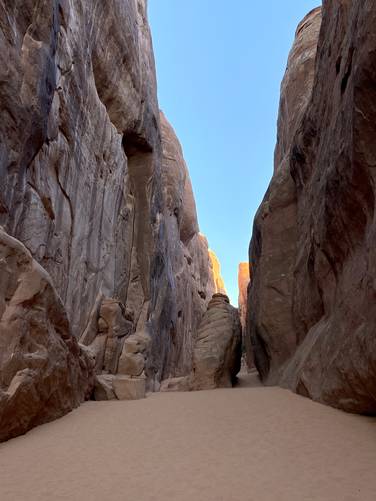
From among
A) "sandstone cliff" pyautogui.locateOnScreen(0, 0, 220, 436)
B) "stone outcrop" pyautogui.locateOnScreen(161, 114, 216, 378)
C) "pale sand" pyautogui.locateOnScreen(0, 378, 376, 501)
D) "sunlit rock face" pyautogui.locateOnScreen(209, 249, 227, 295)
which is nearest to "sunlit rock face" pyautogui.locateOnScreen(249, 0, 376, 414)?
"pale sand" pyautogui.locateOnScreen(0, 378, 376, 501)

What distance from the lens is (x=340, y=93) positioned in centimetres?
757

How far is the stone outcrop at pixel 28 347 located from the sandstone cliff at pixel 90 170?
13cm

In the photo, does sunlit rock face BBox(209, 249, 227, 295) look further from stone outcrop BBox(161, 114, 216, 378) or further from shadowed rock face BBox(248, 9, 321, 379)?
shadowed rock face BBox(248, 9, 321, 379)

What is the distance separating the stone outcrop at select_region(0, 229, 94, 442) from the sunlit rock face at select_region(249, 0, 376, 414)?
15.1ft

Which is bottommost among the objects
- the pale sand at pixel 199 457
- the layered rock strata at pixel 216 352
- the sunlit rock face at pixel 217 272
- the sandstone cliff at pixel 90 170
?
→ the pale sand at pixel 199 457

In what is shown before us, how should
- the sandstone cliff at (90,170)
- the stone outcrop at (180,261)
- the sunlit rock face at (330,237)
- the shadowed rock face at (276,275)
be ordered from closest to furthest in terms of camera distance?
the sunlit rock face at (330,237)
the sandstone cliff at (90,170)
the shadowed rock face at (276,275)
the stone outcrop at (180,261)

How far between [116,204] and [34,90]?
7253mm

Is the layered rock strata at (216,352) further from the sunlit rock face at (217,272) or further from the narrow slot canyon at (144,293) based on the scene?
the sunlit rock face at (217,272)

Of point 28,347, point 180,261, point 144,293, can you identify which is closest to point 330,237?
point 28,347

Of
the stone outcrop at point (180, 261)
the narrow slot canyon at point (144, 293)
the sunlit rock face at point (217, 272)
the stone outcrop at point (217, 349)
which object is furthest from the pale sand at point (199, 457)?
the sunlit rock face at point (217, 272)

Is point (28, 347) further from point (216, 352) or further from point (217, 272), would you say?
point (217, 272)

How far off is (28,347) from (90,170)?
949cm

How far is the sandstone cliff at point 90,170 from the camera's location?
928cm

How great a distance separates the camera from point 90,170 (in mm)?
14164
